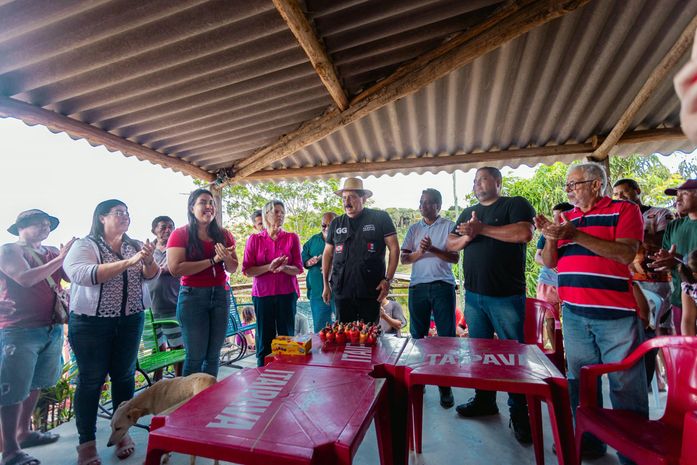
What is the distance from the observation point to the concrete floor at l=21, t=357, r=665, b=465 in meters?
2.19

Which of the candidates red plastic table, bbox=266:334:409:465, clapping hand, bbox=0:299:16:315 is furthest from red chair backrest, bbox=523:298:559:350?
clapping hand, bbox=0:299:16:315

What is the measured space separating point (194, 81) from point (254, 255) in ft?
5.50

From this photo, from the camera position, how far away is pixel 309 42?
2.49 metres

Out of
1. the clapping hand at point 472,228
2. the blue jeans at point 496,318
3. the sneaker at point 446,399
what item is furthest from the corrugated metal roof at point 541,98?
the sneaker at point 446,399

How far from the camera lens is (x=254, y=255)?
3486mm

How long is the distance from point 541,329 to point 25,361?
12.5 ft

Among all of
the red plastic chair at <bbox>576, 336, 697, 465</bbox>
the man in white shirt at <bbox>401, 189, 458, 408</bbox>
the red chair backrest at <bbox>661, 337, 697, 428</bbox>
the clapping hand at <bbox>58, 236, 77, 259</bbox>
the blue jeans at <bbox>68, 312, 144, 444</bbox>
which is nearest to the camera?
the red plastic chair at <bbox>576, 336, 697, 465</bbox>

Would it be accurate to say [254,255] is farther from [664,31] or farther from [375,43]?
[664,31]

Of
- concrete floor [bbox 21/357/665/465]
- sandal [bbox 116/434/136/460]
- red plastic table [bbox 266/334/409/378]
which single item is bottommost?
concrete floor [bbox 21/357/665/465]

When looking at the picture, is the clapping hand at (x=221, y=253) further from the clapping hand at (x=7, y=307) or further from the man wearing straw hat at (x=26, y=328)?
the clapping hand at (x=7, y=307)

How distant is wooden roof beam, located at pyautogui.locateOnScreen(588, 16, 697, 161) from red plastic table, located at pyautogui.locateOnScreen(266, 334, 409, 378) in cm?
310

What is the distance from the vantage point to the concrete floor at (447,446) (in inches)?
86.0

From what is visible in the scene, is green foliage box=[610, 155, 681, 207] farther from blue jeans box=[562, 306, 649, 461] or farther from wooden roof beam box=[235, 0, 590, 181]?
blue jeans box=[562, 306, 649, 461]

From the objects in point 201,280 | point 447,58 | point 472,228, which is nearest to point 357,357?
point 472,228
